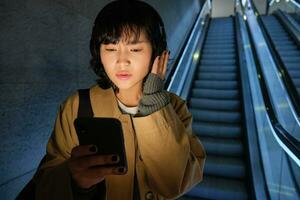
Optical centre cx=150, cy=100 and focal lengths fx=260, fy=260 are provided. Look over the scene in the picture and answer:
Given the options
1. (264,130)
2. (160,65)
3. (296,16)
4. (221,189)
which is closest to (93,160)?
(160,65)

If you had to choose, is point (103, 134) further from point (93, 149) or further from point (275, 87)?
point (275, 87)

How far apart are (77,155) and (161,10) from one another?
5193 millimetres

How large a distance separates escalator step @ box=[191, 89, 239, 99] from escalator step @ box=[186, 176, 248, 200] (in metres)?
2.15

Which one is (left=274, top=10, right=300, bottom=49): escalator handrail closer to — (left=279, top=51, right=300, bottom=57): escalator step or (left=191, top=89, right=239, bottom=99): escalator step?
(left=279, top=51, right=300, bottom=57): escalator step

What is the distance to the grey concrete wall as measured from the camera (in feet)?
4.96

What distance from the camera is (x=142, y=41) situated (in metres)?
0.99

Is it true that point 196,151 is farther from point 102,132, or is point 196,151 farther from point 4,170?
point 4,170

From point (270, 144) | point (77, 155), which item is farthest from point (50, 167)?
point (270, 144)

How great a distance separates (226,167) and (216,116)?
126 cm

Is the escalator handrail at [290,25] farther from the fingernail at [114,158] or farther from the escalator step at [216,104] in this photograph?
the fingernail at [114,158]

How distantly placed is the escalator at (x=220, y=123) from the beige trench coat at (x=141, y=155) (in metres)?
2.15

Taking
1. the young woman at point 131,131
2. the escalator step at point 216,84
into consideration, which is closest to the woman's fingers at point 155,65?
the young woman at point 131,131

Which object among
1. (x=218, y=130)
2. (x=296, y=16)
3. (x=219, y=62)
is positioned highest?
(x=296, y=16)

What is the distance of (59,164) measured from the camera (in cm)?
99
